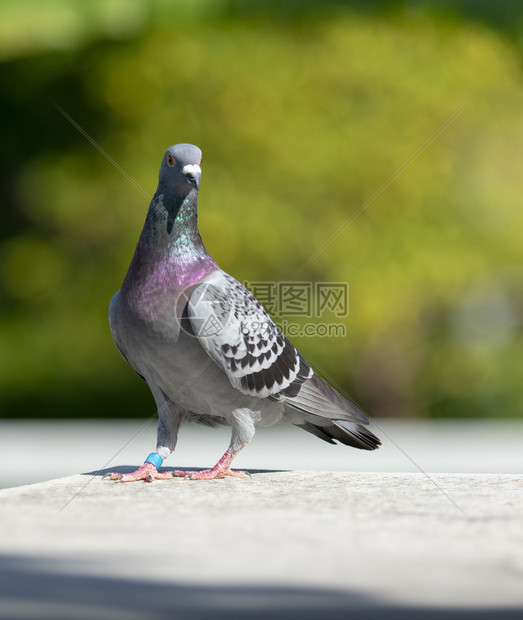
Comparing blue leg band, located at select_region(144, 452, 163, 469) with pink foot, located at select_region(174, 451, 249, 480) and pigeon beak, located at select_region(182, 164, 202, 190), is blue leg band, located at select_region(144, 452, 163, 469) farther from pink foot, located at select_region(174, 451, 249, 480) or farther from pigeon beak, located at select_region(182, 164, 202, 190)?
pigeon beak, located at select_region(182, 164, 202, 190)

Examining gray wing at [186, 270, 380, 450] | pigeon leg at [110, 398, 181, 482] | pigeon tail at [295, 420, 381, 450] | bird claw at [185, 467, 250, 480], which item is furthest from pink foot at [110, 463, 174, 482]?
pigeon tail at [295, 420, 381, 450]

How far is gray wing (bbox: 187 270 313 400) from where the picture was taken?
471 centimetres

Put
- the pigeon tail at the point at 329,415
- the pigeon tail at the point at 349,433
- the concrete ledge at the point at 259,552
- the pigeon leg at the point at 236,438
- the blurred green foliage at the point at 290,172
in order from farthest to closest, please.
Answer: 1. the blurred green foliage at the point at 290,172
2. the pigeon tail at the point at 349,433
3. the pigeon tail at the point at 329,415
4. the pigeon leg at the point at 236,438
5. the concrete ledge at the point at 259,552

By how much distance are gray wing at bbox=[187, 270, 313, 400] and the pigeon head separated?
508 mm

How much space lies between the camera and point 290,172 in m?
12.7

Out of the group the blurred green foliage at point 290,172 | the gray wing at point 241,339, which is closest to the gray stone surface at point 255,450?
the blurred green foliage at point 290,172

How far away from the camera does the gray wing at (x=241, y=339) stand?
15.5 feet

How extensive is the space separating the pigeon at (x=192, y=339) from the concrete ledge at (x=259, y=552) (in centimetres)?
48

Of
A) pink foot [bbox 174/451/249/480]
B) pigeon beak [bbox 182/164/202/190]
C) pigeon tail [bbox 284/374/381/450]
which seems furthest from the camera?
pigeon tail [bbox 284/374/381/450]

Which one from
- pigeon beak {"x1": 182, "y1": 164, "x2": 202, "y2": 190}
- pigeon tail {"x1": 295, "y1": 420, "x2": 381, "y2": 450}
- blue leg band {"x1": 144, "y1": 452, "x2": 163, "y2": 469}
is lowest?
blue leg band {"x1": 144, "y1": 452, "x2": 163, "y2": 469}

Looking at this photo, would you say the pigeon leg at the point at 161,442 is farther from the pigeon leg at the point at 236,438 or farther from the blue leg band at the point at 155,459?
the pigeon leg at the point at 236,438

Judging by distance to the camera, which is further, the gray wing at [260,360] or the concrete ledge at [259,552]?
the gray wing at [260,360]

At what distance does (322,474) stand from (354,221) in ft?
24.7

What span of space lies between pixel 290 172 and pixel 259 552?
9.88 meters
